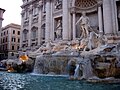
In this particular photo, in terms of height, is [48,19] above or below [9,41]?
above

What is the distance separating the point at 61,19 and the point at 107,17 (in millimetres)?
10114

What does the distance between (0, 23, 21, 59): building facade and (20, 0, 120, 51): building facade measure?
12777mm

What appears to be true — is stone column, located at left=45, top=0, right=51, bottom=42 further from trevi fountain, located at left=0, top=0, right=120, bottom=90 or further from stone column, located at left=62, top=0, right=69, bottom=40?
stone column, located at left=62, top=0, right=69, bottom=40

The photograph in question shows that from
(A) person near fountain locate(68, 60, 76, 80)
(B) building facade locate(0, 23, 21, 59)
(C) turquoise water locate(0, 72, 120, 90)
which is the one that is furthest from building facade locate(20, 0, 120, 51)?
(C) turquoise water locate(0, 72, 120, 90)

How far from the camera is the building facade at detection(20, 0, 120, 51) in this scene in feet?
82.4

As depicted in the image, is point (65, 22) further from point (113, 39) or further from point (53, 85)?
point (53, 85)

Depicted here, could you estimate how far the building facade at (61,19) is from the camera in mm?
25125

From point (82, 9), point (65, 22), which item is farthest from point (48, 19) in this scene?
point (82, 9)

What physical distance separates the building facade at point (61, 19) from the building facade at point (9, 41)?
1278cm

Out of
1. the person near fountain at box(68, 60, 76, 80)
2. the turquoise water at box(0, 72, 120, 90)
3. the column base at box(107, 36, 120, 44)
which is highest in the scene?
the column base at box(107, 36, 120, 44)

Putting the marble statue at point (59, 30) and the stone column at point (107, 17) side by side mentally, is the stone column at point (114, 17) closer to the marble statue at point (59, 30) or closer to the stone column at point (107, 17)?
the stone column at point (107, 17)

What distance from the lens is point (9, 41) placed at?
2109 inches

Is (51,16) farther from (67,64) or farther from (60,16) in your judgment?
(67,64)

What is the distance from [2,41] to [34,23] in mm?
22582
